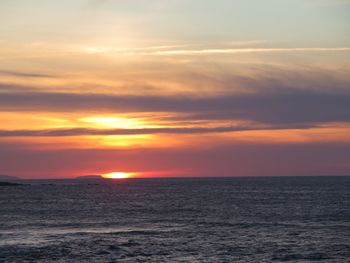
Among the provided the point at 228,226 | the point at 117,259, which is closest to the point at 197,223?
the point at 228,226

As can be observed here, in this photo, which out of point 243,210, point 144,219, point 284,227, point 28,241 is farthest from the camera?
point 243,210

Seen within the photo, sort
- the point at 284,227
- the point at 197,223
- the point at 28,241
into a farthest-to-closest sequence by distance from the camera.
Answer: the point at 197,223, the point at 284,227, the point at 28,241

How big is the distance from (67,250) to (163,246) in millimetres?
8285

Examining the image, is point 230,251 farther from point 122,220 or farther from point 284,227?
point 122,220

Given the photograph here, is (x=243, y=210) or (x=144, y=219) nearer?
(x=144, y=219)

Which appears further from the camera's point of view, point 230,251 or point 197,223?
point 197,223

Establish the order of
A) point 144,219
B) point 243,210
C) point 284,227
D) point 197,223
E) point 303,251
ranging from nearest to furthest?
point 303,251 → point 284,227 → point 197,223 → point 144,219 → point 243,210

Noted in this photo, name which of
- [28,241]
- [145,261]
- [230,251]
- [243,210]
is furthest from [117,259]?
[243,210]

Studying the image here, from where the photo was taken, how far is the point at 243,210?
99.5 metres

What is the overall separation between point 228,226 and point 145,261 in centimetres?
2693

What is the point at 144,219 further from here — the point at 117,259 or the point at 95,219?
the point at 117,259

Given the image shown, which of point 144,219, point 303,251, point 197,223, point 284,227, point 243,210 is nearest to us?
point 303,251

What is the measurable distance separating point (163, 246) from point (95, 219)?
107 ft

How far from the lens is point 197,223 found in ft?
254
